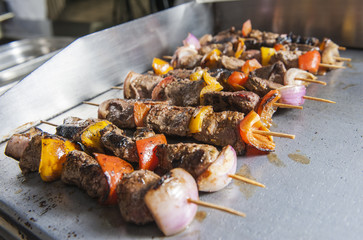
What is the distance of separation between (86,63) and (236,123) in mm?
2277

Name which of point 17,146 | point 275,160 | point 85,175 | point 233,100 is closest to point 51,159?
point 85,175

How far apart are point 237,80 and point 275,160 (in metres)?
1.16

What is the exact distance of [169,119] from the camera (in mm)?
2855

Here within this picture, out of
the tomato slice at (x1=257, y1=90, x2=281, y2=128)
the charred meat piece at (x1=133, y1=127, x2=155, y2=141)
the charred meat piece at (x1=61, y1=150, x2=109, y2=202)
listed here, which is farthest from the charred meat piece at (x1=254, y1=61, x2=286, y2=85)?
the charred meat piece at (x1=61, y1=150, x2=109, y2=202)

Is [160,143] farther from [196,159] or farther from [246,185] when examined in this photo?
[246,185]

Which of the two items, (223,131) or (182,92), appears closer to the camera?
(223,131)

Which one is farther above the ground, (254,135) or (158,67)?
(158,67)

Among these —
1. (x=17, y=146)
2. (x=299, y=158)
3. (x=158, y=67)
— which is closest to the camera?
(x=299, y=158)

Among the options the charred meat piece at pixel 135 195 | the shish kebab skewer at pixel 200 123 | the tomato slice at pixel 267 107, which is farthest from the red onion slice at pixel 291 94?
the charred meat piece at pixel 135 195

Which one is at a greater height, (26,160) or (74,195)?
(26,160)

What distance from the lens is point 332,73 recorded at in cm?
399

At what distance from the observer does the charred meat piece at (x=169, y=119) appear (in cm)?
279

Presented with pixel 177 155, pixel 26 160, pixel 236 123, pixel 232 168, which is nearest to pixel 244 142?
pixel 236 123

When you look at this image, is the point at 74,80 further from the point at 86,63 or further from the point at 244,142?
the point at 244,142
